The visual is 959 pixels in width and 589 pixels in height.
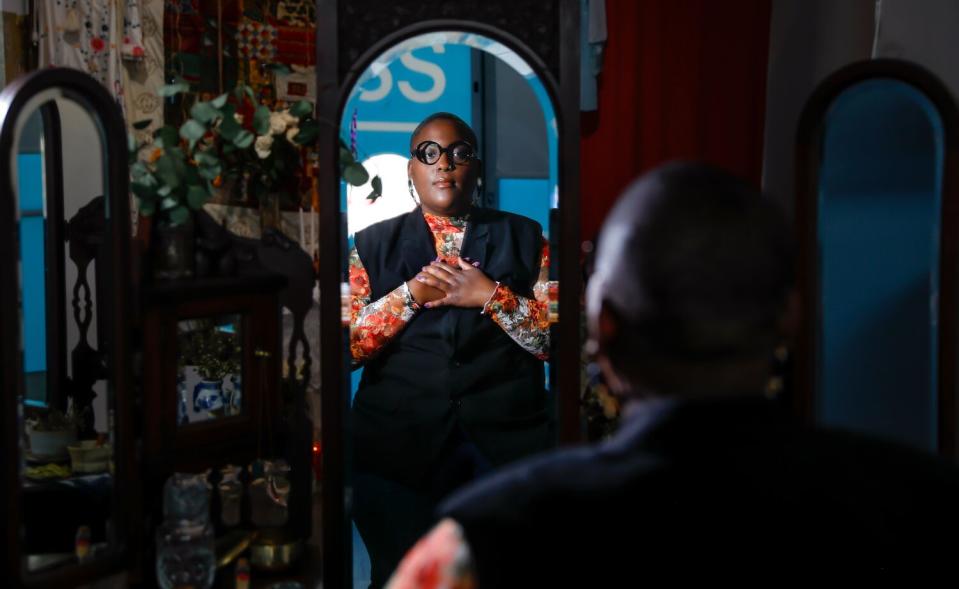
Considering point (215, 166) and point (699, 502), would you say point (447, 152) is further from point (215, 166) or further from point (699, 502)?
point (699, 502)

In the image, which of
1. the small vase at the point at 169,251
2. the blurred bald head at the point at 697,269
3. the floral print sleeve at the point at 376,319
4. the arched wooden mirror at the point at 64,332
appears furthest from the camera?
the floral print sleeve at the point at 376,319

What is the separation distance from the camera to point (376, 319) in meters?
2.39

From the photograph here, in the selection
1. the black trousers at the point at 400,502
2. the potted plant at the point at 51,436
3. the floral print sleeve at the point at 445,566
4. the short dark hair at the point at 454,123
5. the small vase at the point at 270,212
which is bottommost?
the black trousers at the point at 400,502

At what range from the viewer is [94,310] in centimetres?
230

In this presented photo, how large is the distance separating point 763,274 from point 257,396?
1422 millimetres

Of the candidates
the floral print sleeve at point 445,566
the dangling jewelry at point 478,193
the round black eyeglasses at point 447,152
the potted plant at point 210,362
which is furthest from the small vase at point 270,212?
the floral print sleeve at point 445,566

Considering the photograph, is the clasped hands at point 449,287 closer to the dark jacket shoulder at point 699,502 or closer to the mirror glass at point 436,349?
the mirror glass at point 436,349

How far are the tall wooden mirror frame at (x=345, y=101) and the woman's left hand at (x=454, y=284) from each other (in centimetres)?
47

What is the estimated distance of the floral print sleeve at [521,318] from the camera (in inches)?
94.5

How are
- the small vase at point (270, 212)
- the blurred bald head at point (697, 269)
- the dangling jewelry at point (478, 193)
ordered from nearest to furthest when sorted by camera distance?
the blurred bald head at point (697, 269) → the small vase at point (270, 212) → the dangling jewelry at point (478, 193)

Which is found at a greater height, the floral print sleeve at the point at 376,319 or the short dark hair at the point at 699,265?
the short dark hair at the point at 699,265

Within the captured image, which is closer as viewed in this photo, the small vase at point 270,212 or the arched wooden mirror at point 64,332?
the arched wooden mirror at point 64,332

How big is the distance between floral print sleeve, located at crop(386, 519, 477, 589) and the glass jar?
3.74 feet

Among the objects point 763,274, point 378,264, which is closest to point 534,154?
point 378,264
